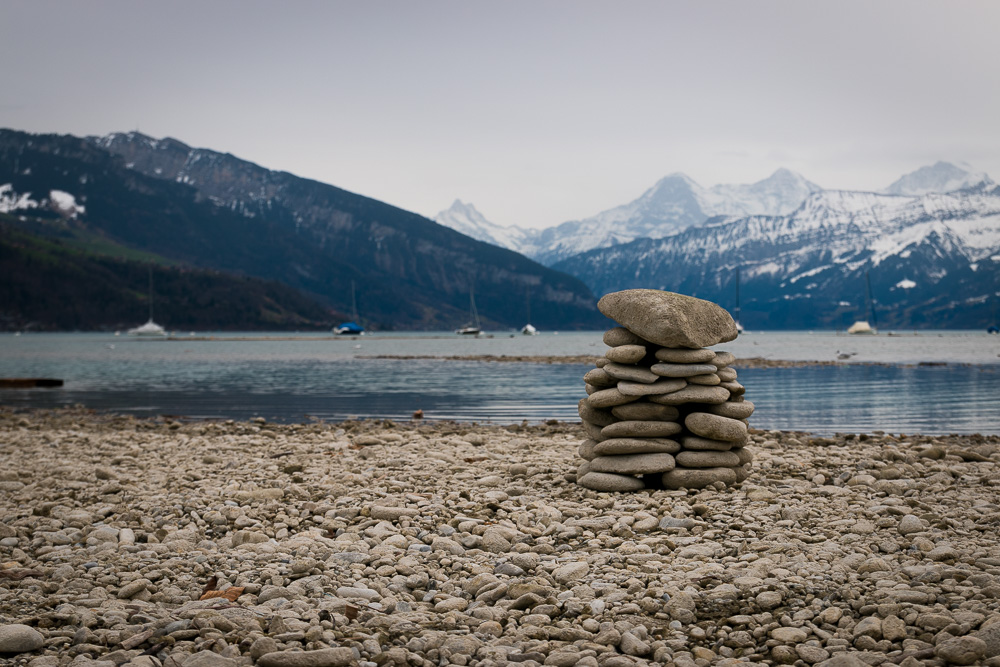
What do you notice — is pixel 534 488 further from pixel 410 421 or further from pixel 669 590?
pixel 410 421

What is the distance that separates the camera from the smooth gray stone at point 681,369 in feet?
37.8

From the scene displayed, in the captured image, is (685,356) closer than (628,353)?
Yes

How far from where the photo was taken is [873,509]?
9.23 meters

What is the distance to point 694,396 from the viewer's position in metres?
11.4

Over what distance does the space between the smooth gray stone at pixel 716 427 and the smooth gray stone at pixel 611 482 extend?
1165 mm

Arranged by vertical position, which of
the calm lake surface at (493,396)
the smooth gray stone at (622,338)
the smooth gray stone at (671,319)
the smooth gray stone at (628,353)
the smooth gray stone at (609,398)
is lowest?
the calm lake surface at (493,396)

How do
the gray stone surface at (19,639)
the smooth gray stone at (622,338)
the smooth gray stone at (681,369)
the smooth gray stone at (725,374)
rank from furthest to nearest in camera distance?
the smooth gray stone at (622,338) < the smooth gray stone at (725,374) < the smooth gray stone at (681,369) < the gray stone surface at (19,639)

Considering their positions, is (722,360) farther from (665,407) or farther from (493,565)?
(493,565)

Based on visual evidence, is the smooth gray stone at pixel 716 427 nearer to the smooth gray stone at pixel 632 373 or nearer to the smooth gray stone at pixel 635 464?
the smooth gray stone at pixel 635 464

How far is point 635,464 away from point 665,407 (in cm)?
106

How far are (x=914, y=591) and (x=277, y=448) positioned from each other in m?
12.6

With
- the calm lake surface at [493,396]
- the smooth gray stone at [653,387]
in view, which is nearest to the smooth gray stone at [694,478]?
the smooth gray stone at [653,387]

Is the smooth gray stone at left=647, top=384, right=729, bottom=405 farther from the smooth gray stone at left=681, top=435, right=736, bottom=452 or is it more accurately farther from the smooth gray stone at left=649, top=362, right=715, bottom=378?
the smooth gray stone at left=681, top=435, right=736, bottom=452

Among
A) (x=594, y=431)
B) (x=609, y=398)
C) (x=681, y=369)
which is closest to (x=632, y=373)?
(x=609, y=398)
